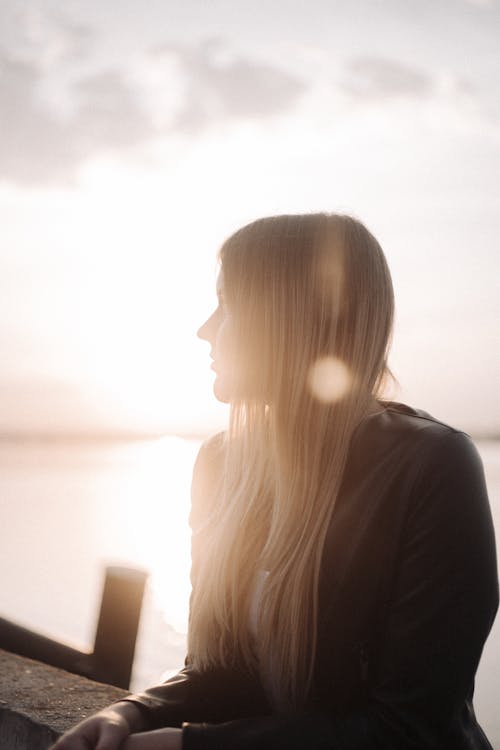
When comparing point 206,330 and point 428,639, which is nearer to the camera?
point 428,639

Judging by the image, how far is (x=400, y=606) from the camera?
150 cm

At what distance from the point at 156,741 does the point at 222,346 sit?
1015mm

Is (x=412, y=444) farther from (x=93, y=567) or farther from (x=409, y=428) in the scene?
(x=93, y=567)

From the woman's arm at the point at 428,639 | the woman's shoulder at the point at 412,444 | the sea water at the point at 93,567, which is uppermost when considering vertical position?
the woman's shoulder at the point at 412,444

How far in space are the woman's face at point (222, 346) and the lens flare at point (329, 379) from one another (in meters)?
0.25

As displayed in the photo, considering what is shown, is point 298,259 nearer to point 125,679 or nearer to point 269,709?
point 269,709

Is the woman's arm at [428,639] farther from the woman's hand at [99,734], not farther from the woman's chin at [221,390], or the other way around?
the woman's chin at [221,390]

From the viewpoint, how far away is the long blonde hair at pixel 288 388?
5.85ft

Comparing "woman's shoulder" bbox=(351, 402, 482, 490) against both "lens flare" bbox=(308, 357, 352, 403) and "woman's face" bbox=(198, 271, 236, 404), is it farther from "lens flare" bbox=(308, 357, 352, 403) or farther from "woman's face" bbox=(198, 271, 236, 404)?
"woman's face" bbox=(198, 271, 236, 404)

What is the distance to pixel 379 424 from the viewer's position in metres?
1.76

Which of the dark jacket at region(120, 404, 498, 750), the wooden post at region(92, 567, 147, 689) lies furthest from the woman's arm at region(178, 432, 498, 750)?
the wooden post at region(92, 567, 147, 689)

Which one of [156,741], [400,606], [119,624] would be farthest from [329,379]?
[119,624]

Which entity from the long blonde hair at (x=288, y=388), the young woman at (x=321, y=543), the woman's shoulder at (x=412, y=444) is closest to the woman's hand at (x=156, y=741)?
the young woman at (x=321, y=543)

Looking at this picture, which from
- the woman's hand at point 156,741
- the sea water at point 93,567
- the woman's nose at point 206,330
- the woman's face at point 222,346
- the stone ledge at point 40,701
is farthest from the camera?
the sea water at point 93,567
